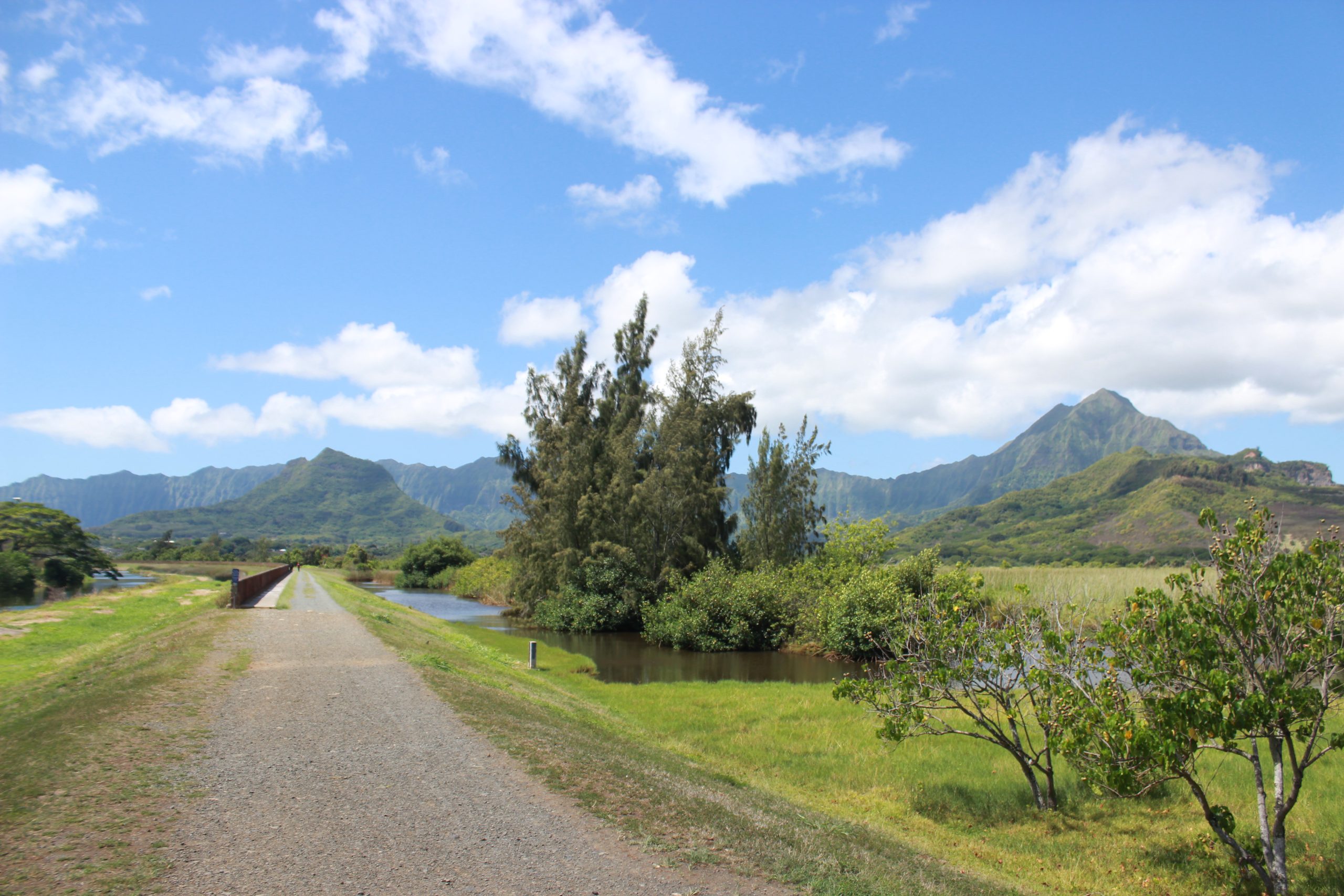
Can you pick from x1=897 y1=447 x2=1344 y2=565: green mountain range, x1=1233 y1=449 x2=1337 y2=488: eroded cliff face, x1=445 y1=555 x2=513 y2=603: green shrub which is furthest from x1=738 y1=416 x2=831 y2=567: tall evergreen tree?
x1=1233 y1=449 x2=1337 y2=488: eroded cliff face

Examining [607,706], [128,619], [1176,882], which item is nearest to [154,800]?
[1176,882]

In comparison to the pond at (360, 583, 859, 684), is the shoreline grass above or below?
above

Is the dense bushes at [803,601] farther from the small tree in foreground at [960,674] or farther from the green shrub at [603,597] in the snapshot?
the small tree in foreground at [960,674]

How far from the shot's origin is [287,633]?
20188mm

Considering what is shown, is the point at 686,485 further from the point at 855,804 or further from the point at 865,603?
the point at 855,804

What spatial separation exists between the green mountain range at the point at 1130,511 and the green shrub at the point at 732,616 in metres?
49.6

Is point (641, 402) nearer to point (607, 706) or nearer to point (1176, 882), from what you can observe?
point (607, 706)

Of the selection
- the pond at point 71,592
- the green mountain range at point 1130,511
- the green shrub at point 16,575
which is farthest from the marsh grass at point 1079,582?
the green mountain range at point 1130,511

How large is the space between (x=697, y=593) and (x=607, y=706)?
1694 cm

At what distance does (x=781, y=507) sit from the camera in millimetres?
40781

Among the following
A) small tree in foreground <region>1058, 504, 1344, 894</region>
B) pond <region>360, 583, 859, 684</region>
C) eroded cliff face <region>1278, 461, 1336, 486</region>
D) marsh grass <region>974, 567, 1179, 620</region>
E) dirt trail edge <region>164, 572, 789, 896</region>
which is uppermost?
eroded cliff face <region>1278, 461, 1336, 486</region>

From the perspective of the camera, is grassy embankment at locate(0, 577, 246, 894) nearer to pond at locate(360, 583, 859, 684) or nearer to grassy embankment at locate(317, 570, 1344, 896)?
grassy embankment at locate(317, 570, 1344, 896)

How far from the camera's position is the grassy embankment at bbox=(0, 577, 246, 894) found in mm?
5348

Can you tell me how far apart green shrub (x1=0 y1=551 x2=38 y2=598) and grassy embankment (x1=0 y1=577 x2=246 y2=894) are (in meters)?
12.7
